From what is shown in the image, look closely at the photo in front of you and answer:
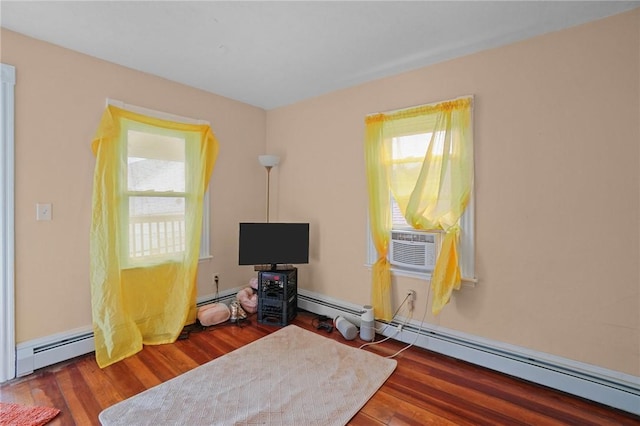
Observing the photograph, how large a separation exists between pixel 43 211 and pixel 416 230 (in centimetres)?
303

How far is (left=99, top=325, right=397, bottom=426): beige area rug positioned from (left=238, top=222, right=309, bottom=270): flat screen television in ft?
2.86

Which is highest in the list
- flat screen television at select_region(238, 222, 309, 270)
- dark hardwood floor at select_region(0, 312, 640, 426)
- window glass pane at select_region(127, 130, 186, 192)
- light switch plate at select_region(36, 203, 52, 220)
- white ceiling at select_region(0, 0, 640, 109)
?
Result: white ceiling at select_region(0, 0, 640, 109)

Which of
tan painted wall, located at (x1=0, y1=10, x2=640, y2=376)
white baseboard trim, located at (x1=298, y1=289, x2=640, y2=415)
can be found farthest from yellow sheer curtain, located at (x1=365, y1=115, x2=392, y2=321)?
white baseboard trim, located at (x1=298, y1=289, x2=640, y2=415)

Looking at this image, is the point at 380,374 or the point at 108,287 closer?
the point at 380,374

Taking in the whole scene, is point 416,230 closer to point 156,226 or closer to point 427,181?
point 427,181

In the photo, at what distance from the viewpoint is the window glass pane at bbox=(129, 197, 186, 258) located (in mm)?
2777

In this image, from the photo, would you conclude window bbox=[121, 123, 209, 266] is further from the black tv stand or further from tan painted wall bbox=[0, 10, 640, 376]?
the black tv stand

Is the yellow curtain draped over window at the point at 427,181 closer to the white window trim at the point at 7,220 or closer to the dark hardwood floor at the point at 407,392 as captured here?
the dark hardwood floor at the point at 407,392

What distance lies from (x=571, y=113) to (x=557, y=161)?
13.0 inches

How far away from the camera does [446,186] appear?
247 centimetres

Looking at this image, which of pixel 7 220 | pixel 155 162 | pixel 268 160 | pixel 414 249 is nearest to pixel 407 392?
pixel 414 249

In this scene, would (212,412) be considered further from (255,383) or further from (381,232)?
(381,232)

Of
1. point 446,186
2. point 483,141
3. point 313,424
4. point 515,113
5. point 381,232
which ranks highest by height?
point 515,113

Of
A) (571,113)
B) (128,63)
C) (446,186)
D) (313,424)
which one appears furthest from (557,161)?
(128,63)
